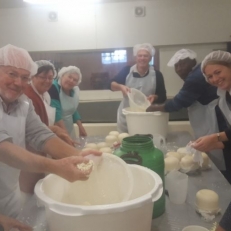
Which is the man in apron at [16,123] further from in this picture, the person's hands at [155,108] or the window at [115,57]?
the window at [115,57]

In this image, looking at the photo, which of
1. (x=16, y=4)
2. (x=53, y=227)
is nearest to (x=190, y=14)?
(x=16, y=4)

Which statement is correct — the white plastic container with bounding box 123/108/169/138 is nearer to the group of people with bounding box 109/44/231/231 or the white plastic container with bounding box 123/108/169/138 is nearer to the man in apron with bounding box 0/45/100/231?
the group of people with bounding box 109/44/231/231

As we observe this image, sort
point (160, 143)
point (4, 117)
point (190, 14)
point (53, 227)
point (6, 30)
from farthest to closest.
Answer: point (6, 30)
point (190, 14)
point (160, 143)
point (4, 117)
point (53, 227)

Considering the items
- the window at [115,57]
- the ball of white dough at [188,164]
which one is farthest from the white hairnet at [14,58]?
the window at [115,57]

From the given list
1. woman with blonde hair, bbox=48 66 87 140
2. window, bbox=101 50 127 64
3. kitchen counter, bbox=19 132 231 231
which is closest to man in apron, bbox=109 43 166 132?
woman with blonde hair, bbox=48 66 87 140

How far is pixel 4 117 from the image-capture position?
40.2 inches

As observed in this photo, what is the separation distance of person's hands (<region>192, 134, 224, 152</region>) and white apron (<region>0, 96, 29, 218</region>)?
76 cm

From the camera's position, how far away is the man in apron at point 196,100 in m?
1.84

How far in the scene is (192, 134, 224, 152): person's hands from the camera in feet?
4.34

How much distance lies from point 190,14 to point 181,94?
1.33m

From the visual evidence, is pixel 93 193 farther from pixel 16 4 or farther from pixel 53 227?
pixel 16 4

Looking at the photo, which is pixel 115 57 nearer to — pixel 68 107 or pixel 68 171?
pixel 68 107

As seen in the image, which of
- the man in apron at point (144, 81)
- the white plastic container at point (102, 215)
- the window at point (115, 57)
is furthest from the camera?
the window at point (115, 57)

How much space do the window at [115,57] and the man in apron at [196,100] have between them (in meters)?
1.27
